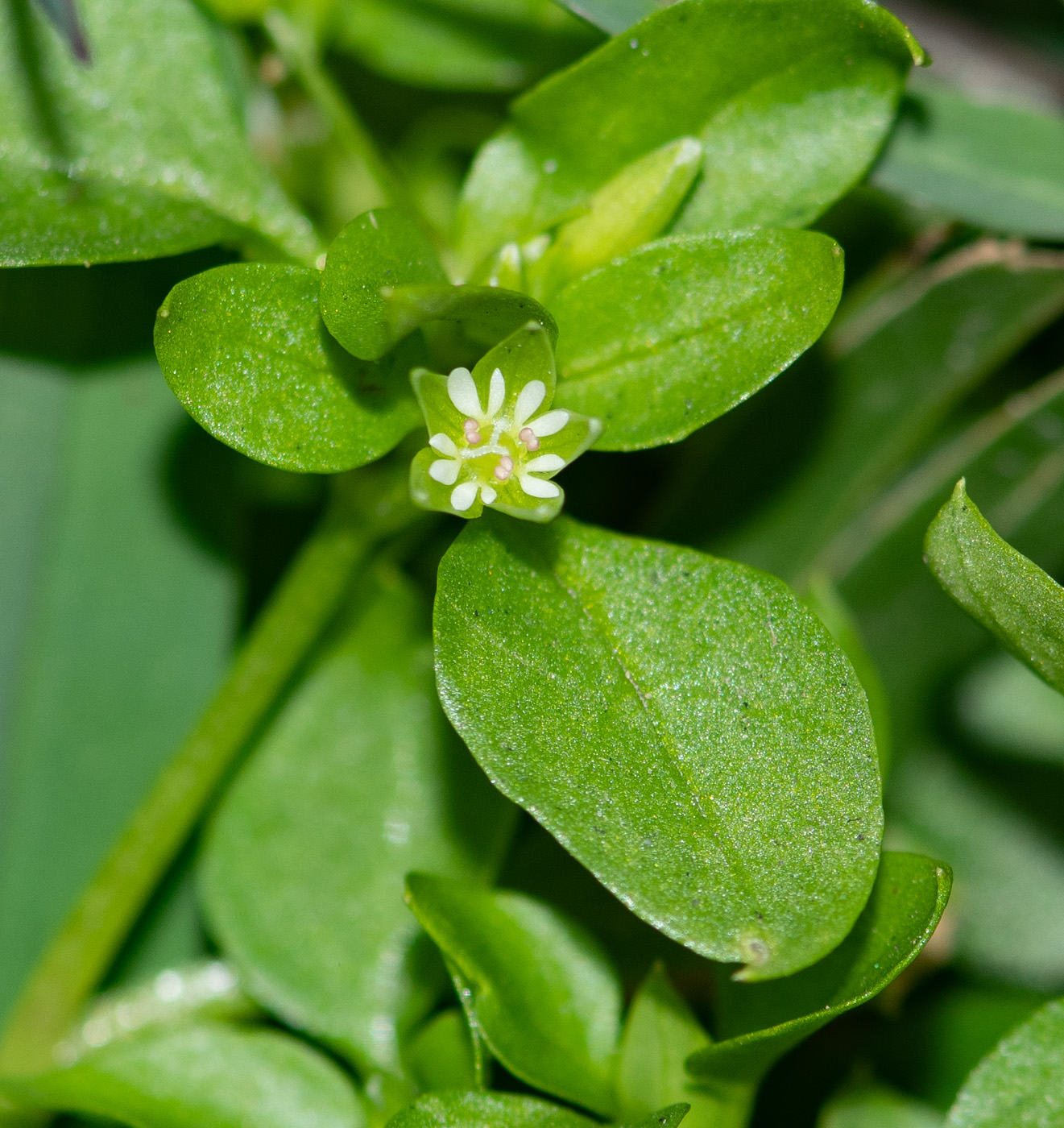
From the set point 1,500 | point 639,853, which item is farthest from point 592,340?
point 1,500

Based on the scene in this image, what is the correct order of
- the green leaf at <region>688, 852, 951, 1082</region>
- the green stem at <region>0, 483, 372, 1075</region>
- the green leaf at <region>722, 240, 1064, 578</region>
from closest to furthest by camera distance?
the green leaf at <region>688, 852, 951, 1082</region>
the green stem at <region>0, 483, 372, 1075</region>
the green leaf at <region>722, 240, 1064, 578</region>

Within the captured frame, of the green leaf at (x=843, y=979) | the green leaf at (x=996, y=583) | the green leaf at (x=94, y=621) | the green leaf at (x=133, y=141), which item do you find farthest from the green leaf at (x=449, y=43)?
the green leaf at (x=843, y=979)

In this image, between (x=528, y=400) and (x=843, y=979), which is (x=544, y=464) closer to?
(x=528, y=400)

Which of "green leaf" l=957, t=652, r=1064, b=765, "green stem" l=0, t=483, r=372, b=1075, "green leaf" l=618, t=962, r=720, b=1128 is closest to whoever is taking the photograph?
"green leaf" l=618, t=962, r=720, b=1128

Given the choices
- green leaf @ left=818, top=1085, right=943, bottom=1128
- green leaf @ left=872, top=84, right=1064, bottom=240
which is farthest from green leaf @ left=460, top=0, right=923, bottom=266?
green leaf @ left=818, top=1085, right=943, bottom=1128

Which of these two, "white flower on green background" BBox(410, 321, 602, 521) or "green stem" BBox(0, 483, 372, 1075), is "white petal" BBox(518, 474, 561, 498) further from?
"green stem" BBox(0, 483, 372, 1075)

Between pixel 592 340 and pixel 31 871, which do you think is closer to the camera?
pixel 592 340

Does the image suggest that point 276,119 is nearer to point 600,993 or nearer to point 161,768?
point 161,768

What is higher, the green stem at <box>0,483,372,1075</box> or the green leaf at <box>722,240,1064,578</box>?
the green leaf at <box>722,240,1064,578</box>
